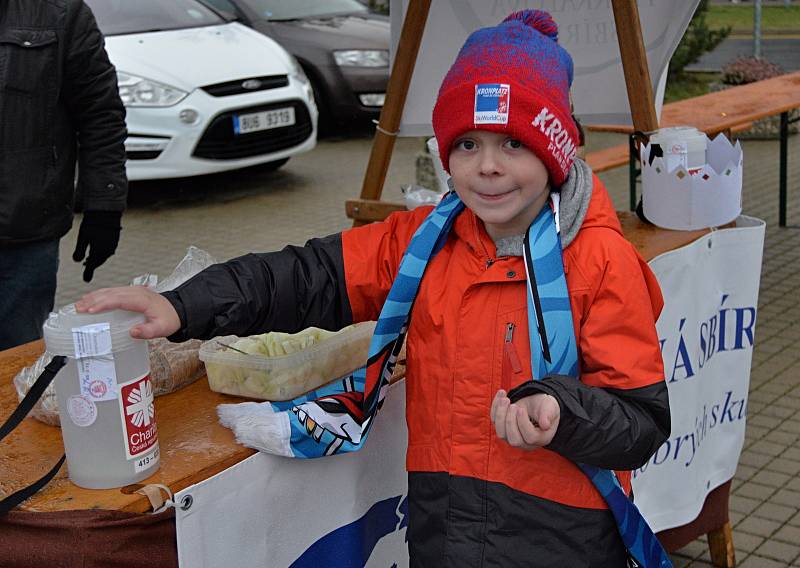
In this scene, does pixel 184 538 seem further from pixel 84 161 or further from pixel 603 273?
pixel 84 161

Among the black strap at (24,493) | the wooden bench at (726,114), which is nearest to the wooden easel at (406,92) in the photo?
the black strap at (24,493)

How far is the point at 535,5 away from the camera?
3.70 metres

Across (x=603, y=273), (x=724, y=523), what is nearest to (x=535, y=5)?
(x=724, y=523)

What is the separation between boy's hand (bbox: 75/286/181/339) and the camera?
1.67 m

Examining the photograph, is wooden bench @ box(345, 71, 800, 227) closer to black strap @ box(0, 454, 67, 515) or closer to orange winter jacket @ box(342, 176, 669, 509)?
orange winter jacket @ box(342, 176, 669, 509)

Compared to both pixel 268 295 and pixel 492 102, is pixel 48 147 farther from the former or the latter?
pixel 492 102

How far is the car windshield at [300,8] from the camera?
1059 cm

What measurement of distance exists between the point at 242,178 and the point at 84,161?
6285 mm

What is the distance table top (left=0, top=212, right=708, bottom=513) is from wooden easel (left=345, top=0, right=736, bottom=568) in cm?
158

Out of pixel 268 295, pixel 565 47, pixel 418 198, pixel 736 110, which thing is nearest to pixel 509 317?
pixel 268 295

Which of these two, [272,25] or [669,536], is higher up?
[272,25]

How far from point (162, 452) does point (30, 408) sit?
0.91 feet

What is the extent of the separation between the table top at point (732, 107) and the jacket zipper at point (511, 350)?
4.08 metres

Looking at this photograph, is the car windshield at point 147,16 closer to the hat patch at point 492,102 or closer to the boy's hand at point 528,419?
the hat patch at point 492,102
